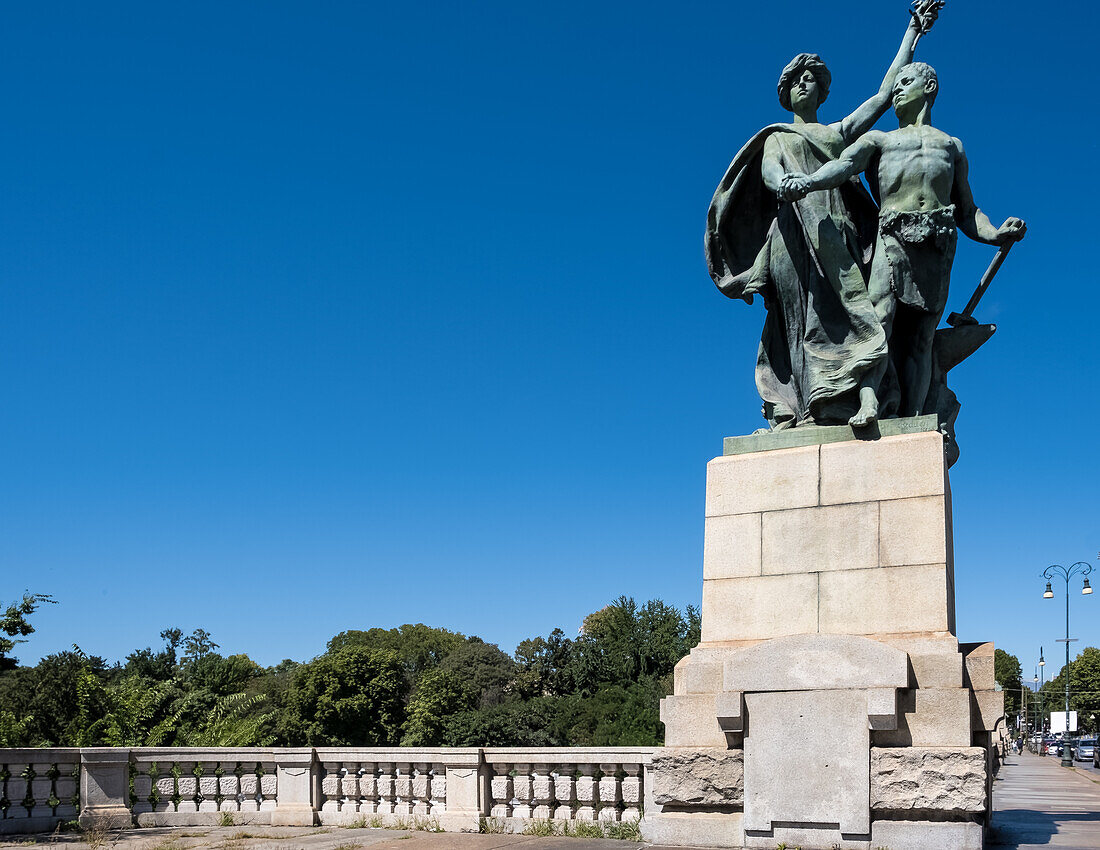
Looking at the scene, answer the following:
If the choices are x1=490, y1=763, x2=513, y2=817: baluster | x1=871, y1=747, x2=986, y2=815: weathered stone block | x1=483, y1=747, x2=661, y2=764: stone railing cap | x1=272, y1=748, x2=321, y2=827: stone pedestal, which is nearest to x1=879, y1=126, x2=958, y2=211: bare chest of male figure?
x1=871, y1=747, x2=986, y2=815: weathered stone block

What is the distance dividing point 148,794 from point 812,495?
10.5 m

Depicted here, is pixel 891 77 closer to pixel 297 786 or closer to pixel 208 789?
pixel 297 786

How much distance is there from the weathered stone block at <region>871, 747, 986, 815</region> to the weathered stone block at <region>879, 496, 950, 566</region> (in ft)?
4.94

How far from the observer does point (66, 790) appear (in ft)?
46.0

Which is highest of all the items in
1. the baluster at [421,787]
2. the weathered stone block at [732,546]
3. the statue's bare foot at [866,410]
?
the statue's bare foot at [866,410]

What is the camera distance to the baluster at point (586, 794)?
11617 millimetres

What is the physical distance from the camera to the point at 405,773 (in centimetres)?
1338

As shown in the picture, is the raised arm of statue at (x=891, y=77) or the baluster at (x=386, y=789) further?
the baluster at (x=386, y=789)

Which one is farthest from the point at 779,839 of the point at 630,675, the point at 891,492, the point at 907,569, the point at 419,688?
the point at 419,688

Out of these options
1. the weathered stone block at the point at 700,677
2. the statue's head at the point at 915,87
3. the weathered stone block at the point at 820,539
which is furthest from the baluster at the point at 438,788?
the statue's head at the point at 915,87

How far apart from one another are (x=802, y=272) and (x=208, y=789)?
1051cm

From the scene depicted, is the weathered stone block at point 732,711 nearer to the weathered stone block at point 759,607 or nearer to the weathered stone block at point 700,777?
the weathered stone block at point 700,777

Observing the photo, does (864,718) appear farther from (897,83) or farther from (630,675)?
(630,675)

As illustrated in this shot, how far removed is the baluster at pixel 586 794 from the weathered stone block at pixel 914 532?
487 cm
